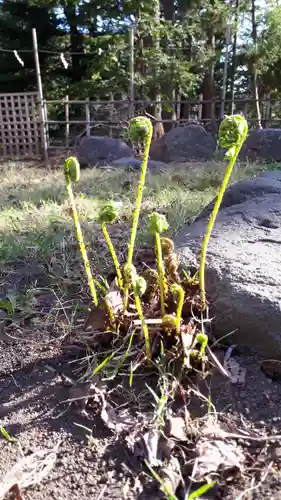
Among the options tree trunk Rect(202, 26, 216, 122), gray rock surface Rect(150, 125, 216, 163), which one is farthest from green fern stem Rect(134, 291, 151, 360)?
tree trunk Rect(202, 26, 216, 122)

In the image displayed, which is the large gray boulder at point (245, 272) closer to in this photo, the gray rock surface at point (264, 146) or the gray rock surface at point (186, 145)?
the gray rock surface at point (264, 146)

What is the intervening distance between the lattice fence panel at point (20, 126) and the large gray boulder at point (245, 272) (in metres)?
7.76

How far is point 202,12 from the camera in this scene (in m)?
11.8

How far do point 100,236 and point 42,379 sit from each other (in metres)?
1.17

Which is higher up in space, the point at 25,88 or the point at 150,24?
the point at 150,24

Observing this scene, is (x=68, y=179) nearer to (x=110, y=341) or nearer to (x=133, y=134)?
(x=133, y=134)

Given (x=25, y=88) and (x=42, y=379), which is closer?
(x=42, y=379)

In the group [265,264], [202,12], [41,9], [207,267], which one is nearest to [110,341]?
[207,267]

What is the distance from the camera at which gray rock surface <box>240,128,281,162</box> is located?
640 cm

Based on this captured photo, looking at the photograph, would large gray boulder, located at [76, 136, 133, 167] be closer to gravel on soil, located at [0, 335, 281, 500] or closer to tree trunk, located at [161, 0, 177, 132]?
tree trunk, located at [161, 0, 177, 132]

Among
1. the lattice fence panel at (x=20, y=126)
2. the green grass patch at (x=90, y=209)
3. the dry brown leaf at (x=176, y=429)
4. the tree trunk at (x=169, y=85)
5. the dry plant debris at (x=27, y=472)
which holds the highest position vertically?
the tree trunk at (x=169, y=85)

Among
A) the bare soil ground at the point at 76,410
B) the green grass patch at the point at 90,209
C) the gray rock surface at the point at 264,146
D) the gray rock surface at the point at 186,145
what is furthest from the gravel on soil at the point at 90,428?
the gray rock surface at the point at 186,145

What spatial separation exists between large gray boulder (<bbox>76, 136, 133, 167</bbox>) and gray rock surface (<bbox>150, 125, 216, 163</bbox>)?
0.70m

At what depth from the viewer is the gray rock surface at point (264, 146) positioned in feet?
21.0
